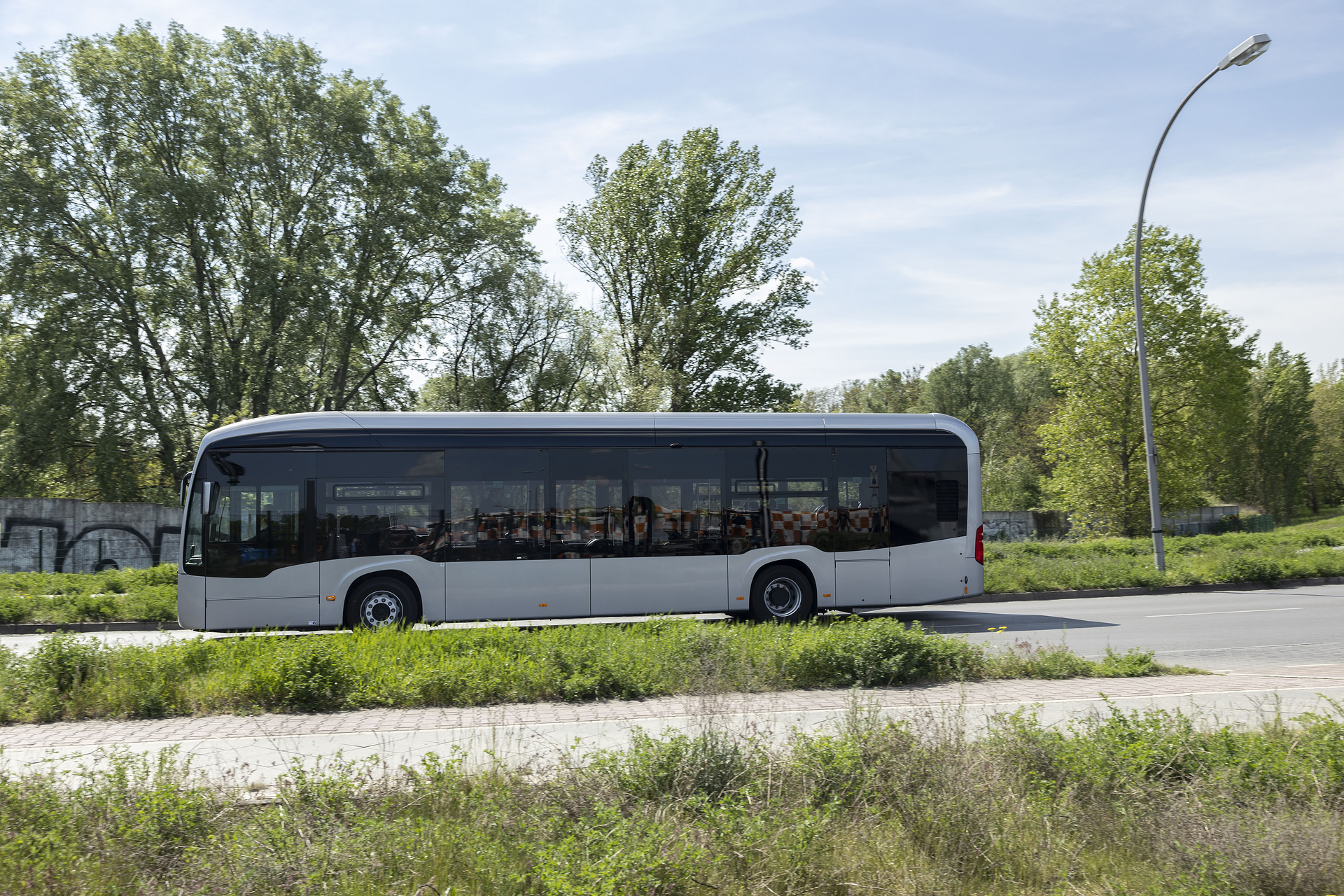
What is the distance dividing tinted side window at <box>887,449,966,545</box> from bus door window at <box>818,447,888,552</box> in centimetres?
16

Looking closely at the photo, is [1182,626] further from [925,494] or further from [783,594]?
[783,594]

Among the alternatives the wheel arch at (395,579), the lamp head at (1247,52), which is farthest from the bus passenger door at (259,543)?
the lamp head at (1247,52)

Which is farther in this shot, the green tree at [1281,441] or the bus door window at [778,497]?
the green tree at [1281,441]

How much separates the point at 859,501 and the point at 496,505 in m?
5.69

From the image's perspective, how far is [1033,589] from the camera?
18719 millimetres

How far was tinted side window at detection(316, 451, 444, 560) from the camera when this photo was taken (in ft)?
40.3

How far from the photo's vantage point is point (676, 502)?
43.4 feet

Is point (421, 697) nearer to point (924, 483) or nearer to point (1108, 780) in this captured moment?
point (1108, 780)

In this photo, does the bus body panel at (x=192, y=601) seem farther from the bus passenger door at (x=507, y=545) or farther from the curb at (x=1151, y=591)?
the curb at (x=1151, y=591)

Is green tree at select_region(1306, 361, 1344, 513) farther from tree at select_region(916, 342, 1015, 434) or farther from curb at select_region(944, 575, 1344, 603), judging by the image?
curb at select_region(944, 575, 1344, 603)

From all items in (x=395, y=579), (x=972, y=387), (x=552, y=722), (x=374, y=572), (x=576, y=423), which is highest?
(x=972, y=387)

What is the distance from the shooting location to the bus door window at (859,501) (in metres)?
13.7

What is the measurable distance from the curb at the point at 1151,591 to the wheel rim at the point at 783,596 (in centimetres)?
523

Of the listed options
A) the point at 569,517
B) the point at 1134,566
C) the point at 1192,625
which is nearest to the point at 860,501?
the point at 569,517
